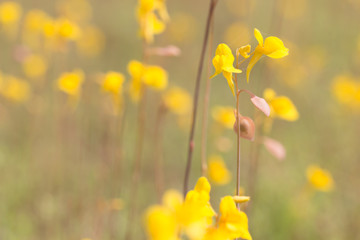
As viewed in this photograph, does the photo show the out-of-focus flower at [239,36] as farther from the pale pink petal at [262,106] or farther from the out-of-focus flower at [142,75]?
the pale pink petal at [262,106]

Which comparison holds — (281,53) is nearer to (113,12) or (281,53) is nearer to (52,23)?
(52,23)

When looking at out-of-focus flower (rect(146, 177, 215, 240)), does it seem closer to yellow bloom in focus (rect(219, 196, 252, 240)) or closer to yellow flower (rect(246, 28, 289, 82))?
yellow bloom in focus (rect(219, 196, 252, 240))

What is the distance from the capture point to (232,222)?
0.70 meters

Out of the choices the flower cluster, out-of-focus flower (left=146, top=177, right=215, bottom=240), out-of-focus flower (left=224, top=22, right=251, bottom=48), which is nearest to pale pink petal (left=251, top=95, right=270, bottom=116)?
the flower cluster

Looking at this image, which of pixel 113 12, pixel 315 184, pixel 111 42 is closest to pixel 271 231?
pixel 315 184

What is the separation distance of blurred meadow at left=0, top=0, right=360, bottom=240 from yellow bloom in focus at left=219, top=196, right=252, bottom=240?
0.85ft

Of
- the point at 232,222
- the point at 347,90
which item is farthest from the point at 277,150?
the point at 347,90

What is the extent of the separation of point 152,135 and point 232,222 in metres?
2.62

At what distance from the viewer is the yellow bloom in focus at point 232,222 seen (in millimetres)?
681

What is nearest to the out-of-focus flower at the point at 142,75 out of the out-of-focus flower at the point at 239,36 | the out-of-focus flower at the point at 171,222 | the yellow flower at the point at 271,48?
the yellow flower at the point at 271,48

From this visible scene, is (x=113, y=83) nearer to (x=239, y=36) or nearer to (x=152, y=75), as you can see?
(x=152, y=75)

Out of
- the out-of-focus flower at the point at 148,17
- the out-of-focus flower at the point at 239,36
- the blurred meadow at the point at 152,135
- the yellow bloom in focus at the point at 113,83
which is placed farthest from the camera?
the out-of-focus flower at the point at 239,36

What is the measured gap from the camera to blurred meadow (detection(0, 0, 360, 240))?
1553 millimetres

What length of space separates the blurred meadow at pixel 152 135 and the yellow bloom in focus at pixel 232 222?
0.26 meters
